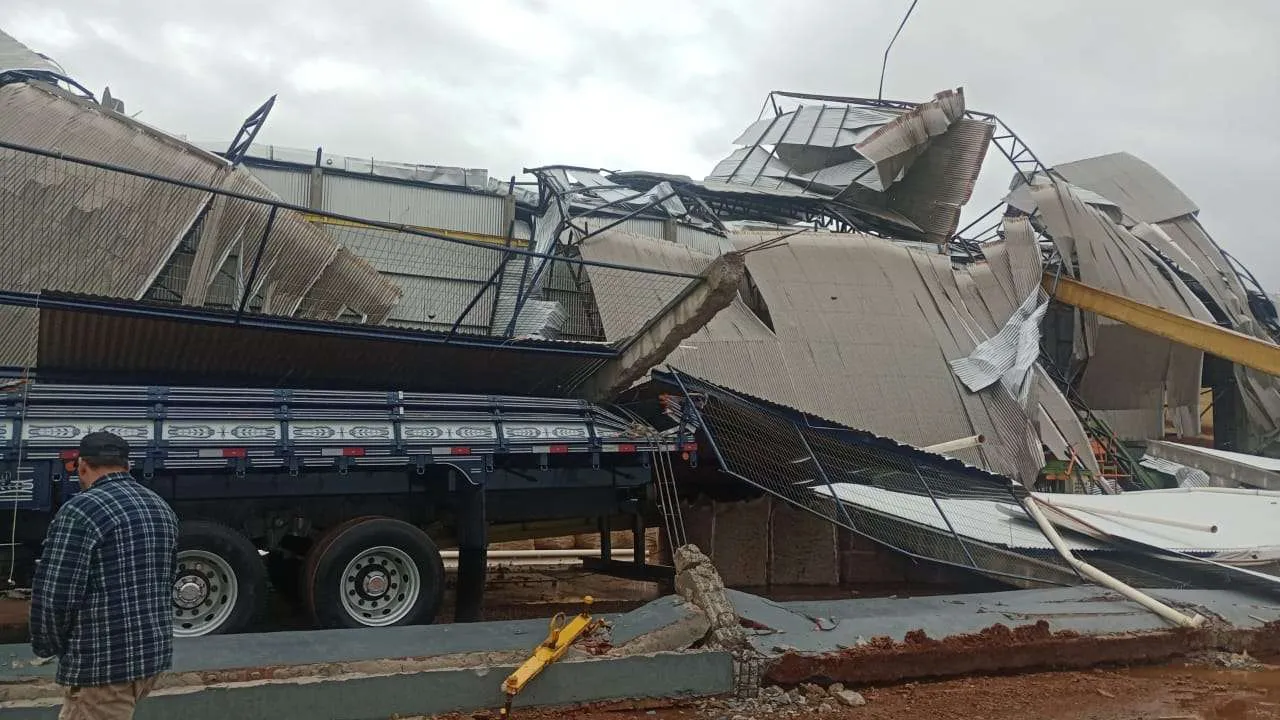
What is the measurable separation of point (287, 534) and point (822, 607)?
4.34 m

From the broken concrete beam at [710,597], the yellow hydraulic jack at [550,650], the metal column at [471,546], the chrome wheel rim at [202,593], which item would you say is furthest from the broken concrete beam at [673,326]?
the chrome wheel rim at [202,593]

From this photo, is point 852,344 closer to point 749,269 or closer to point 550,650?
point 749,269

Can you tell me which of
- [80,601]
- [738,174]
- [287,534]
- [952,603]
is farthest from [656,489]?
[738,174]

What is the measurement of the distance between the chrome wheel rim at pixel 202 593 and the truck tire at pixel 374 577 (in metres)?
0.59

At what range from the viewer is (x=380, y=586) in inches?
285

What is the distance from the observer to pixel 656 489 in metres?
9.27

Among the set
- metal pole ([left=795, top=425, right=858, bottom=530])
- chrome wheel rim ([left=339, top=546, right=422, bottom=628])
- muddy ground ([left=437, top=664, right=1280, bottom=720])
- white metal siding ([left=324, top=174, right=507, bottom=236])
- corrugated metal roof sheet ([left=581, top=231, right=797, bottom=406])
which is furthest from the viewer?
white metal siding ([left=324, top=174, right=507, bottom=236])

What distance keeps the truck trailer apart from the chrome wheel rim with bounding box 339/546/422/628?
12 mm

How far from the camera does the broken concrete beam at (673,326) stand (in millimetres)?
7953

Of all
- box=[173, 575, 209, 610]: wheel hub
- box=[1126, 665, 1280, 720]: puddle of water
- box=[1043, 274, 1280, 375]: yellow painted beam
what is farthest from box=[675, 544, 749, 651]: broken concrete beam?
box=[1043, 274, 1280, 375]: yellow painted beam

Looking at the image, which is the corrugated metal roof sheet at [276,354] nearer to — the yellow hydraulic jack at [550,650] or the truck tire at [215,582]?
the truck tire at [215,582]

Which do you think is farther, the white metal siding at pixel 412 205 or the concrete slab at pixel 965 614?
the white metal siding at pixel 412 205

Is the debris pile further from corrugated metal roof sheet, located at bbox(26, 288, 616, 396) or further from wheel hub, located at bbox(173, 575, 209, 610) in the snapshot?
corrugated metal roof sheet, located at bbox(26, 288, 616, 396)

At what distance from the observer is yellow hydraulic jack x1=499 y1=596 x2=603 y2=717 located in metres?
5.51
